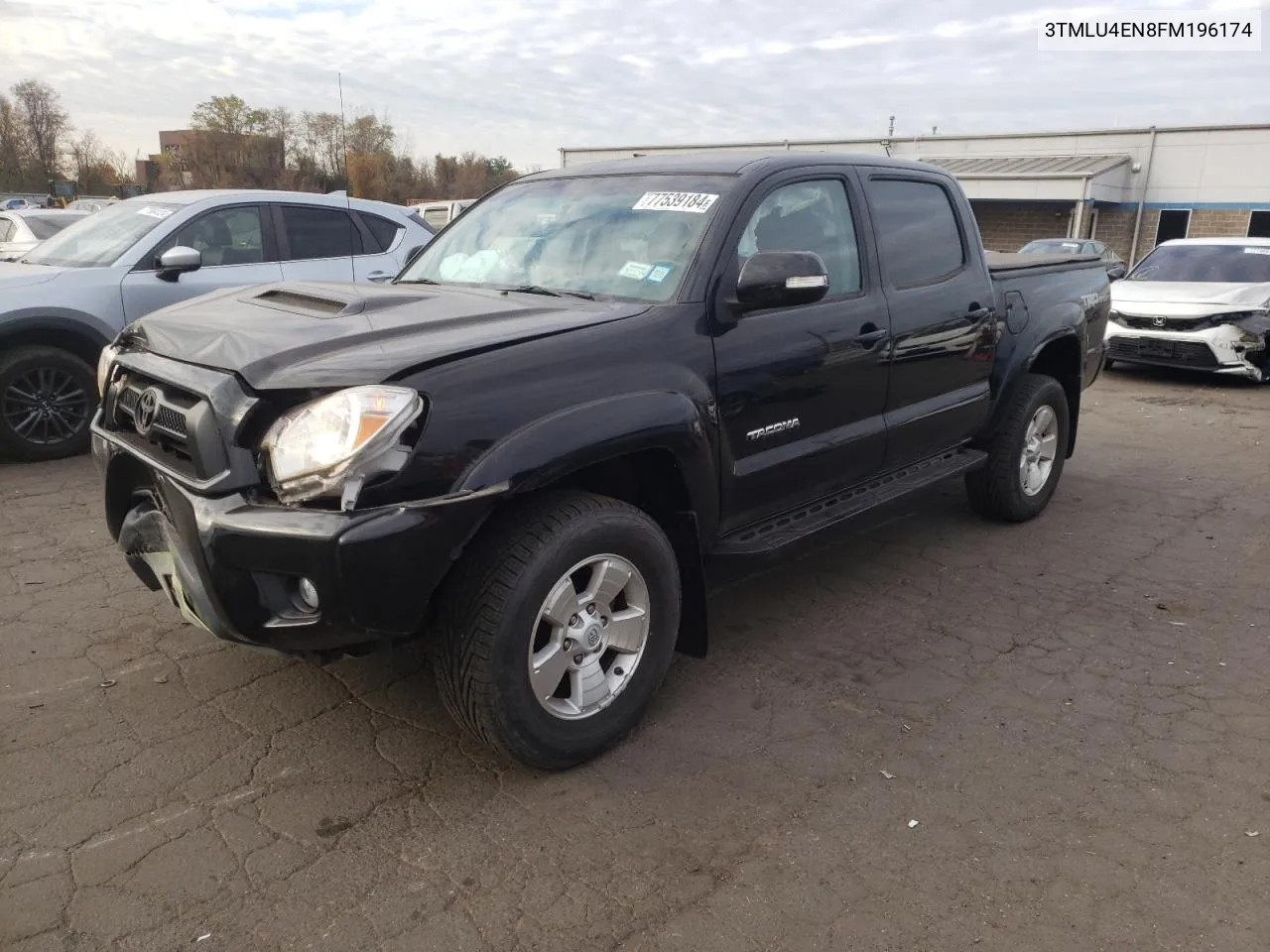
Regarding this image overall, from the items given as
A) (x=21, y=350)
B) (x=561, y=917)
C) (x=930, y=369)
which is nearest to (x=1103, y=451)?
(x=930, y=369)

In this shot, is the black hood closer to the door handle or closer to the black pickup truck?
the black pickup truck

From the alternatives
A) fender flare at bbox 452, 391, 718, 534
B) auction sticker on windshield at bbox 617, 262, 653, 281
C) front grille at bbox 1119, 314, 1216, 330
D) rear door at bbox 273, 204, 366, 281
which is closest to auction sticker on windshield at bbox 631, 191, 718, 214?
auction sticker on windshield at bbox 617, 262, 653, 281

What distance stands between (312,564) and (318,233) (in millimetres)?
5623

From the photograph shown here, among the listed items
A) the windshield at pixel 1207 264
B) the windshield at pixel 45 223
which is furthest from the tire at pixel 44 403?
the windshield at pixel 1207 264

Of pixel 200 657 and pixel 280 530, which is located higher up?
pixel 280 530

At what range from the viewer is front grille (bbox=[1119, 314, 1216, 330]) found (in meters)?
10.1

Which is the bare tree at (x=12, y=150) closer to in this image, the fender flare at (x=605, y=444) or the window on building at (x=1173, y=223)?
the window on building at (x=1173, y=223)

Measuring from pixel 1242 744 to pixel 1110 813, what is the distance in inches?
30.0

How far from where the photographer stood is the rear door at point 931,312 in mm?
4121

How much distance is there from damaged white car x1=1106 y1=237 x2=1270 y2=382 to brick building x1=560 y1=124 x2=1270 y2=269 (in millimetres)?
15073

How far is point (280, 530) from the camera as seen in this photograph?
240cm

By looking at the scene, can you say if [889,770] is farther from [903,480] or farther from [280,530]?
[280,530]

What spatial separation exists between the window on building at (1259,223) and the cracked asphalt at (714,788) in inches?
1020

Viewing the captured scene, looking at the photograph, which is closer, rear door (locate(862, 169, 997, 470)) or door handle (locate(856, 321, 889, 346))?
door handle (locate(856, 321, 889, 346))
